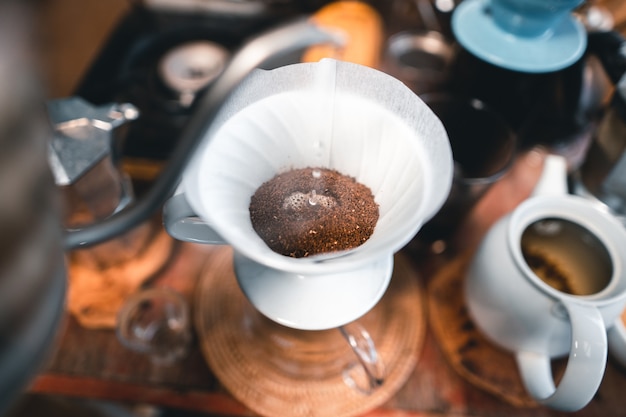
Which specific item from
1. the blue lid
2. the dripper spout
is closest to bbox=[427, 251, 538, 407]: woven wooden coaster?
the dripper spout

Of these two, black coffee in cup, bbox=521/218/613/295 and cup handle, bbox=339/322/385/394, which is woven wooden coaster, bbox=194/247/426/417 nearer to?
cup handle, bbox=339/322/385/394

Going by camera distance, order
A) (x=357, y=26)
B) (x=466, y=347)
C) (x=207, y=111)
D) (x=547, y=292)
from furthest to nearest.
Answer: (x=357, y=26) → (x=466, y=347) → (x=547, y=292) → (x=207, y=111)

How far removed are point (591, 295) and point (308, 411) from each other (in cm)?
26

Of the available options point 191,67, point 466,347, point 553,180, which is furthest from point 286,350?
point 191,67

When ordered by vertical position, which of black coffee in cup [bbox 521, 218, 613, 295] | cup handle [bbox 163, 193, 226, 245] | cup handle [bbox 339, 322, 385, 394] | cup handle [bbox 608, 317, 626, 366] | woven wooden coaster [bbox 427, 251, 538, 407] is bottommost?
woven wooden coaster [bbox 427, 251, 538, 407]

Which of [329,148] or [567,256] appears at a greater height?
[329,148]

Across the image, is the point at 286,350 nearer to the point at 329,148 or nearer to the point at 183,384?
the point at 183,384

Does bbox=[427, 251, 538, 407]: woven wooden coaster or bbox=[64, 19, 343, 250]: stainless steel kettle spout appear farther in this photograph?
bbox=[427, 251, 538, 407]: woven wooden coaster

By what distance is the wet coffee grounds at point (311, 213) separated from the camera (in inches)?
11.1

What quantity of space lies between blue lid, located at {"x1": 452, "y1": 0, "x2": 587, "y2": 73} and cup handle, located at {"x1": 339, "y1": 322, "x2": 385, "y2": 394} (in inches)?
11.2

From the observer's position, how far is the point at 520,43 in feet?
1.40

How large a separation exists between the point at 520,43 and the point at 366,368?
1.10 feet

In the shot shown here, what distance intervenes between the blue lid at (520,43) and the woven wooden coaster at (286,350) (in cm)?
22

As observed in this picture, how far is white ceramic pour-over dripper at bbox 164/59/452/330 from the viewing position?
0.26 m
